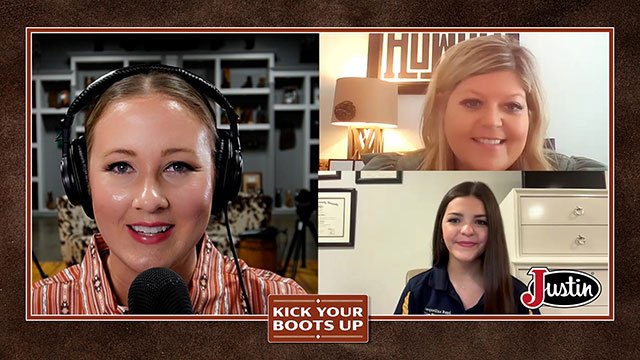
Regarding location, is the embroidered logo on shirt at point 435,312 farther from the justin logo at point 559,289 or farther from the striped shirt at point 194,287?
the striped shirt at point 194,287

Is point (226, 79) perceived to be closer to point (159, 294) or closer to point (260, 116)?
point (260, 116)

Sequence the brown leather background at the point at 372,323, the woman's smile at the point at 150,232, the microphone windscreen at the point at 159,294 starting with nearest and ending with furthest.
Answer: the microphone windscreen at the point at 159,294 < the woman's smile at the point at 150,232 < the brown leather background at the point at 372,323

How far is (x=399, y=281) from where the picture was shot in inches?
124

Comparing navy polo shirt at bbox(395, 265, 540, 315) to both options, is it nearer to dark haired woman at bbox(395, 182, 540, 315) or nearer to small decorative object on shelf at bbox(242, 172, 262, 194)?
dark haired woman at bbox(395, 182, 540, 315)

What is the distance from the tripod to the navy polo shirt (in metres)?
0.51

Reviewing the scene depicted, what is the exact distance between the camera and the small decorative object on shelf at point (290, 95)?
314 cm

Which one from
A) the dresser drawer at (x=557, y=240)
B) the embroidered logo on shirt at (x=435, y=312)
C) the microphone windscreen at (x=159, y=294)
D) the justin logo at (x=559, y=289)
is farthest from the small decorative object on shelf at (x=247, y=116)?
the justin logo at (x=559, y=289)

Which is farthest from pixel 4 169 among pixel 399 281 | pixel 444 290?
pixel 444 290

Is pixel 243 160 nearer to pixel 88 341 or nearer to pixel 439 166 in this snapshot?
pixel 439 166

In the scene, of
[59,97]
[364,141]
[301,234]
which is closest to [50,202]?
[59,97]

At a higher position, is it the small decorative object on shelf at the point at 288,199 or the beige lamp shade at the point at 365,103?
the beige lamp shade at the point at 365,103

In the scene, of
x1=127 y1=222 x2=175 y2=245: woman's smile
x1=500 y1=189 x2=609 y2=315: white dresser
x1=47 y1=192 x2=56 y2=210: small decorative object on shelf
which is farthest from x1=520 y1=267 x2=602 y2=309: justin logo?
x1=47 y1=192 x2=56 y2=210: small decorative object on shelf

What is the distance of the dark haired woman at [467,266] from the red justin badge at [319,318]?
19 cm

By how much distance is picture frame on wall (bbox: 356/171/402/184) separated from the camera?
3.12 metres
